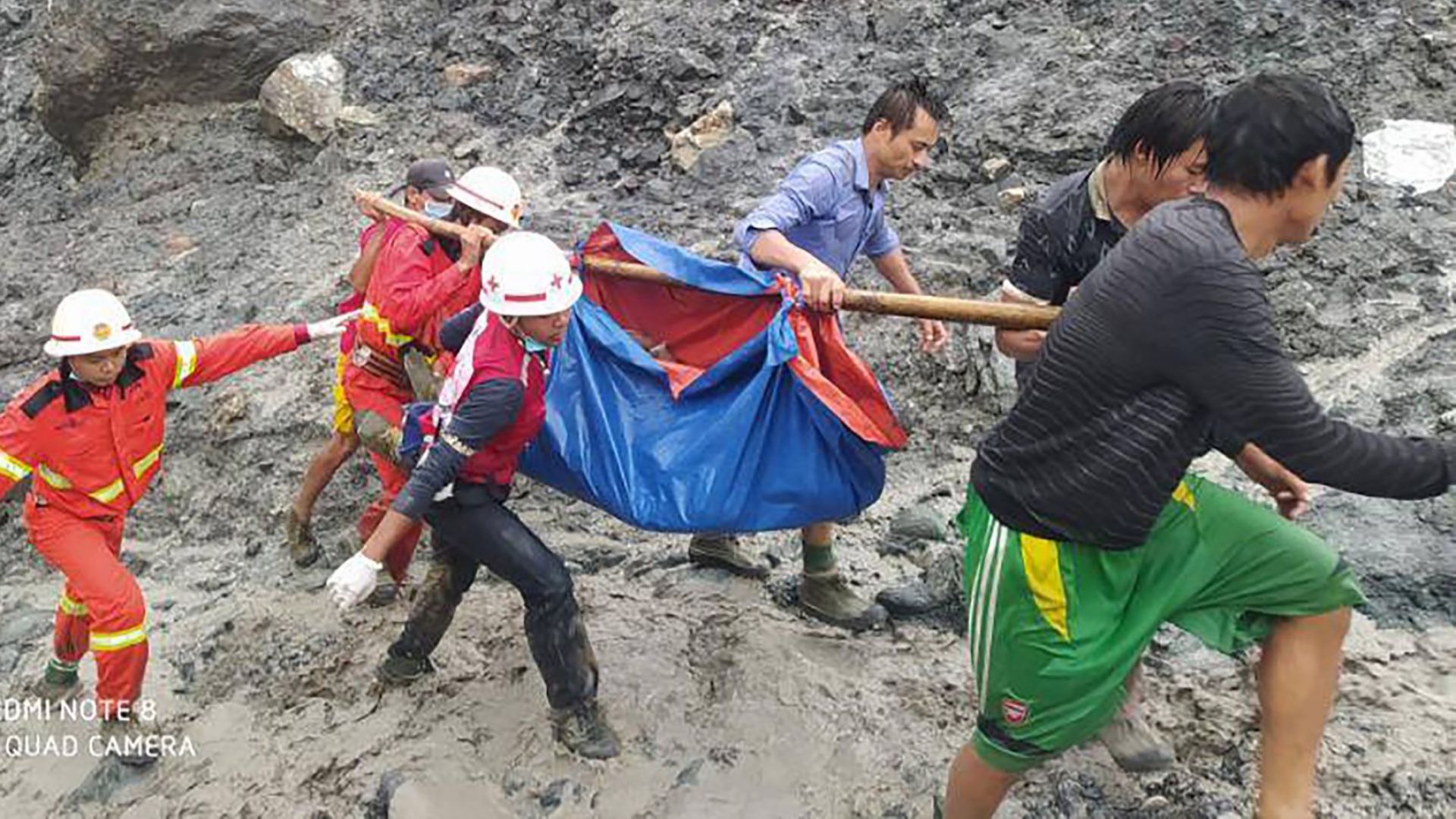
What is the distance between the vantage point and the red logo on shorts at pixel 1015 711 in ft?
7.86

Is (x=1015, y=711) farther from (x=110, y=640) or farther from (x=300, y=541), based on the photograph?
(x=300, y=541)

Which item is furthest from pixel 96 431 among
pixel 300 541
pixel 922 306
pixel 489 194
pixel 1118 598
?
pixel 1118 598

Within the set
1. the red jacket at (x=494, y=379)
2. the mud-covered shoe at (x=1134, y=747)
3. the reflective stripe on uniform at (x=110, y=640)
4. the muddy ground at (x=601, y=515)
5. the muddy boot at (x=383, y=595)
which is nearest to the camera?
the mud-covered shoe at (x=1134, y=747)

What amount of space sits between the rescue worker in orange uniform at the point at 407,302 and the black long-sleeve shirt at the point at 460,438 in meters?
0.98

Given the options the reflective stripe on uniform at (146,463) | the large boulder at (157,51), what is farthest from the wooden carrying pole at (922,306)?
the large boulder at (157,51)

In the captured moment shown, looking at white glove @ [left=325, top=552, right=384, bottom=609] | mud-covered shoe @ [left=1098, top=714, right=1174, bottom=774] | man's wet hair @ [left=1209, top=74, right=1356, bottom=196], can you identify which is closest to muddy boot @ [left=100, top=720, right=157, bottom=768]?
white glove @ [left=325, top=552, right=384, bottom=609]

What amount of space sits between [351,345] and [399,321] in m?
0.40

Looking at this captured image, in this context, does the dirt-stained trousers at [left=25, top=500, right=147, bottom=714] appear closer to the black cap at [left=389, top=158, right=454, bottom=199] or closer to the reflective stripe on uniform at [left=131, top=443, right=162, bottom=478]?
the reflective stripe on uniform at [left=131, top=443, right=162, bottom=478]

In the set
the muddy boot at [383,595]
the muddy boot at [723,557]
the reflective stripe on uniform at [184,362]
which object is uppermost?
the reflective stripe on uniform at [184,362]

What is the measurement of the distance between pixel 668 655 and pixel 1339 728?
1890mm

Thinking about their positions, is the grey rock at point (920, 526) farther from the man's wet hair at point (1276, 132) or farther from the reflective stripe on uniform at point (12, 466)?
the reflective stripe on uniform at point (12, 466)

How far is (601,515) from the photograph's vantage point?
5.02m

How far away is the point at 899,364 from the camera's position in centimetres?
531

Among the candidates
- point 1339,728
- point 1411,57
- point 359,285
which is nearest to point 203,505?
point 359,285
